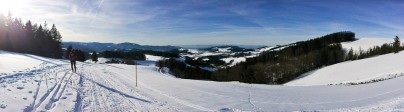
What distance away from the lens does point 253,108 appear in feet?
40.9

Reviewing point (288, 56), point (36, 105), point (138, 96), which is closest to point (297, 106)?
point (138, 96)

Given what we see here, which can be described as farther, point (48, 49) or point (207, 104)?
point (48, 49)

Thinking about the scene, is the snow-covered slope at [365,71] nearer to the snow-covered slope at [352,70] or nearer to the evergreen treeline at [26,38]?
the snow-covered slope at [352,70]

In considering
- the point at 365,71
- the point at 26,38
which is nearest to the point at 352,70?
the point at 365,71

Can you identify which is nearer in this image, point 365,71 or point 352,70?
point 365,71

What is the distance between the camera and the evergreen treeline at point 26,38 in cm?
7281

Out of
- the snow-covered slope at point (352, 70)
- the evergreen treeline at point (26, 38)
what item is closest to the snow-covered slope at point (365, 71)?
the snow-covered slope at point (352, 70)

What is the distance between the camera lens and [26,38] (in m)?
80.5

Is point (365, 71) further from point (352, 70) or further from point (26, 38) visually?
point (26, 38)

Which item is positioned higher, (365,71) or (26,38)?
(26,38)

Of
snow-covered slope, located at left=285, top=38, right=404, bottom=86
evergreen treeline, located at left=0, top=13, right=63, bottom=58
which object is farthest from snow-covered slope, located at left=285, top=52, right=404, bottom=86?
evergreen treeline, located at left=0, top=13, right=63, bottom=58

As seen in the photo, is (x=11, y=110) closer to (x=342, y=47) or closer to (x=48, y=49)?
(x=48, y=49)

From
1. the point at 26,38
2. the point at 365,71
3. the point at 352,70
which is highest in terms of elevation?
the point at 26,38

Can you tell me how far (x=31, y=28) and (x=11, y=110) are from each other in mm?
85318
